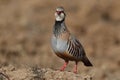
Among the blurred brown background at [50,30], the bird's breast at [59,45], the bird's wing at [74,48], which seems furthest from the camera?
the blurred brown background at [50,30]

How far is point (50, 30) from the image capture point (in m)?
20.6

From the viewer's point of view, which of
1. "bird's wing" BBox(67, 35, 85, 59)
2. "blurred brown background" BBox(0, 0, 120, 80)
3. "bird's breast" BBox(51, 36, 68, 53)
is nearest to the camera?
"bird's breast" BBox(51, 36, 68, 53)

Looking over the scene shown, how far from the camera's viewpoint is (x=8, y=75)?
396 inches

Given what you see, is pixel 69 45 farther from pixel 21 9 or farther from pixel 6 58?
pixel 21 9

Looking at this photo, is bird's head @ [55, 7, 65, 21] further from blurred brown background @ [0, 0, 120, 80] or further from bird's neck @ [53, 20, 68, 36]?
blurred brown background @ [0, 0, 120, 80]

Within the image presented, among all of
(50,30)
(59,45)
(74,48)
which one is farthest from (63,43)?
(50,30)

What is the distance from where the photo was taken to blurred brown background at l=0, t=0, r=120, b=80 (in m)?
16.7

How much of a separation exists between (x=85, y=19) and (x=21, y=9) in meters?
2.08

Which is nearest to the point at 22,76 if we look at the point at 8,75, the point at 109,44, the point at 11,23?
the point at 8,75

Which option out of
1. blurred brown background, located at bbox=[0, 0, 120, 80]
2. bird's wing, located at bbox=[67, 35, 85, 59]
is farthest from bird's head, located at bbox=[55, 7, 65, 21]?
blurred brown background, located at bbox=[0, 0, 120, 80]

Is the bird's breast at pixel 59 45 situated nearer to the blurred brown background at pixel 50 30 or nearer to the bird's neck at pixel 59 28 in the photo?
the bird's neck at pixel 59 28

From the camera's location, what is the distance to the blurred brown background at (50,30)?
1666cm

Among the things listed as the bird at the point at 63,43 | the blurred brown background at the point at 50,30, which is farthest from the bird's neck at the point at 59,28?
the blurred brown background at the point at 50,30

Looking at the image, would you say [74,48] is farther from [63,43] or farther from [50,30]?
[50,30]
